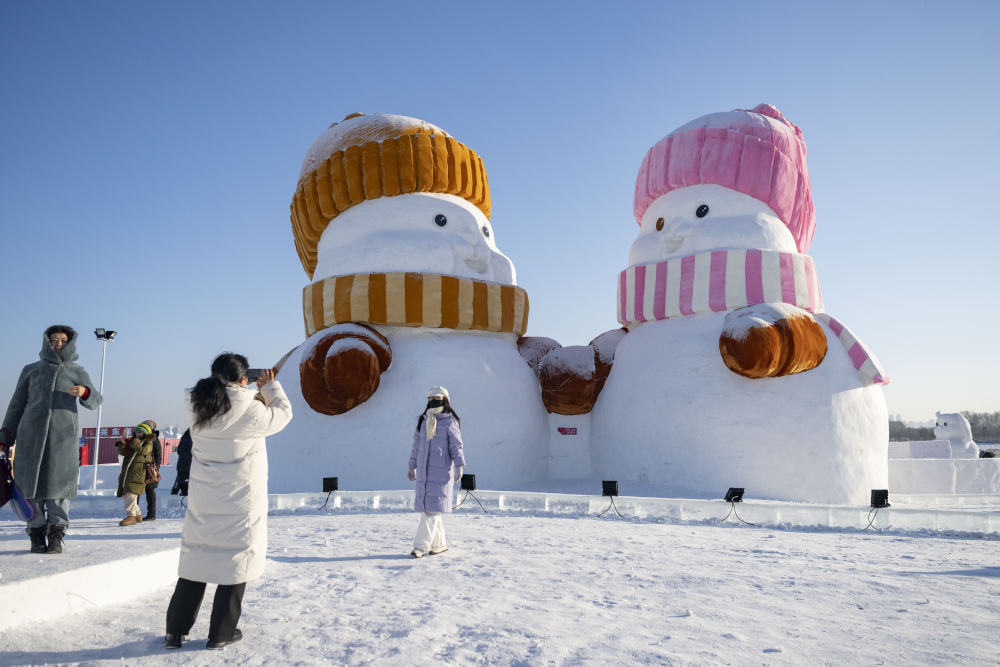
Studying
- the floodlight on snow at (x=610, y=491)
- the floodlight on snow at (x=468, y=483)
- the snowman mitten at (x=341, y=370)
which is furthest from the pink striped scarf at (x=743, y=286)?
the snowman mitten at (x=341, y=370)

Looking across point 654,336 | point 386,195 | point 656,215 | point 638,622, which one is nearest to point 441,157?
point 386,195

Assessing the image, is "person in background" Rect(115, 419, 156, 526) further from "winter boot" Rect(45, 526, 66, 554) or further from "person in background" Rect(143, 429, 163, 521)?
"winter boot" Rect(45, 526, 66, 554)

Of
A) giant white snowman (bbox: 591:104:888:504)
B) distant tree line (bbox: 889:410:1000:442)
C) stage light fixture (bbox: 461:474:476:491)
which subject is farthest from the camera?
distant tree line (bbox: 889:410:1000:442)

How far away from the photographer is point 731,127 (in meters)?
10.4

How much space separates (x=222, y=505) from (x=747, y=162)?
936 centimetres

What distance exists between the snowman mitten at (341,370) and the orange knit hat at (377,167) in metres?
2.20

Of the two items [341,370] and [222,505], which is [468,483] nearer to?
[341,370]

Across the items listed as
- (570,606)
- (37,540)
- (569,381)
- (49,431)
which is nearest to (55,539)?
(37,540)

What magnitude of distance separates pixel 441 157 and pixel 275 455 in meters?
5.13

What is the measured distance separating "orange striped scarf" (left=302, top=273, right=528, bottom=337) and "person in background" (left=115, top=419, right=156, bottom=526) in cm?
312

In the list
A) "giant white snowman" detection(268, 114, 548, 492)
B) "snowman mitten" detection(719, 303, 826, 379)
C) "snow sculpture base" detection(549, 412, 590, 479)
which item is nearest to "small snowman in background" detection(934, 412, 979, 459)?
"snowman mitten" detection(719, 303, 826, 379)

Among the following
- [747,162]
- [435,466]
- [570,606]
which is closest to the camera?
[570,606]

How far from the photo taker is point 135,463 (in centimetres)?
739

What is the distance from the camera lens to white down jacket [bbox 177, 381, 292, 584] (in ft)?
9.77
